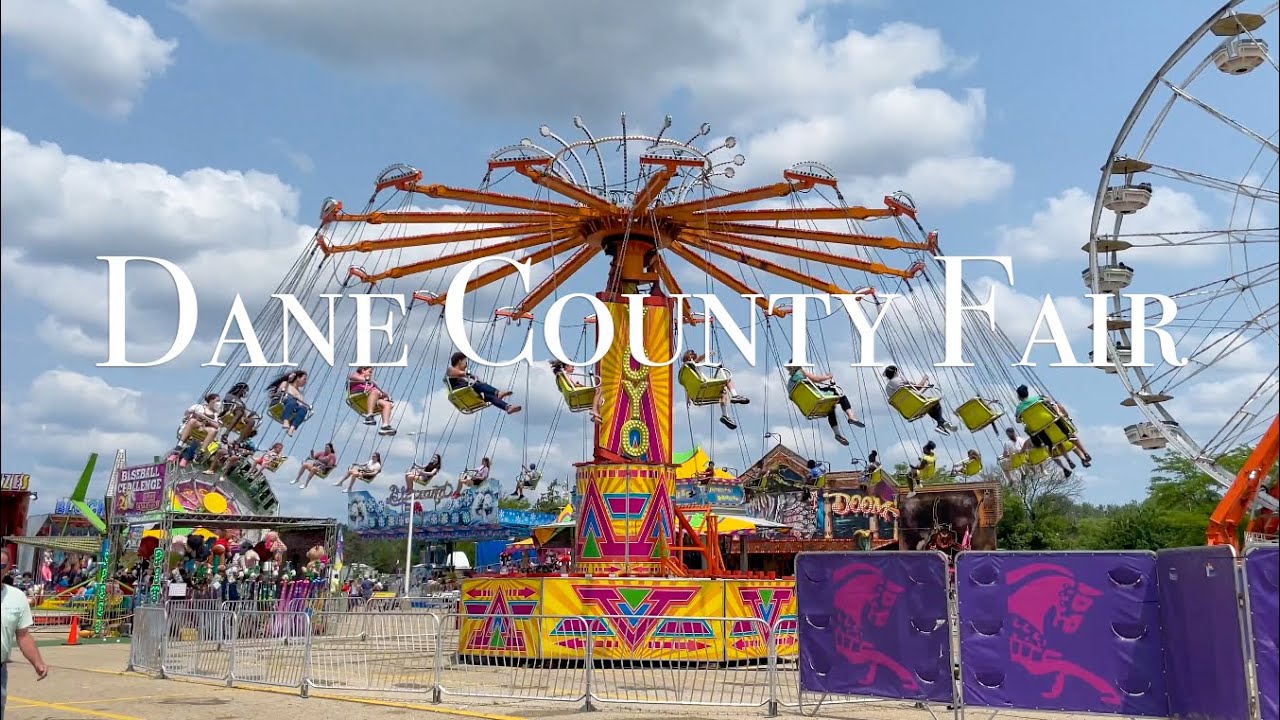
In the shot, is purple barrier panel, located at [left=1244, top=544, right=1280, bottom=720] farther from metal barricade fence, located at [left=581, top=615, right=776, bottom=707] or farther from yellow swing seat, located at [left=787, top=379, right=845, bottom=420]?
yellow swing seat, located at [left=787, top=379, right=845, bottom=420]

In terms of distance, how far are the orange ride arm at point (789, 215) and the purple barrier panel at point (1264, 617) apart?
10603 mm

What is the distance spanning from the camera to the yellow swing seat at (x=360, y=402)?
55.6 feet

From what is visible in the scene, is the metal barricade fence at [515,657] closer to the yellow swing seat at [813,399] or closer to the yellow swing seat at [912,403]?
the yellow swing seat at [813,399]

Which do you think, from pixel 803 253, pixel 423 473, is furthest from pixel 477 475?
pixel 803 253

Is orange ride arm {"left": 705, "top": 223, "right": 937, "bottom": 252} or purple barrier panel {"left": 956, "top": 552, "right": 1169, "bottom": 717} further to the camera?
orange ride arm {"left": 705, "top": 223, "right": 937, "bottom": 252}

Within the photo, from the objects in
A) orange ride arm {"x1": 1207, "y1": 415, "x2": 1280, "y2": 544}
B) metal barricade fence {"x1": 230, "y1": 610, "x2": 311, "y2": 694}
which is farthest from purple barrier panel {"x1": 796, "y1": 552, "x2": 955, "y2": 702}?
orange ride arm {"x1": 1207, "y1": 415, "x2": 1280, "y2": 544}

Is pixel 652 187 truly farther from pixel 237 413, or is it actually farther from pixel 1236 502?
pixel 1236 502

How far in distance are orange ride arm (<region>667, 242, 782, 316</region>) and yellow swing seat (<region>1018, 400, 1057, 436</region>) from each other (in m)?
5.44

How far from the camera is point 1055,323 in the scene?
15070mm

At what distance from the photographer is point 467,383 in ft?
55.7

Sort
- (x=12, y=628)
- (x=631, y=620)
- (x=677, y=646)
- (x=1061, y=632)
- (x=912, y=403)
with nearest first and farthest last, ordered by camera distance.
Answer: (x=12, y=628), (x=1061, y=632), (x=677, y=646), (x=631, y=620), (x=912, y=403)

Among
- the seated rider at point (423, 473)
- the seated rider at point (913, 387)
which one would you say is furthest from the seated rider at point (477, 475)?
the seated rider at point (913, 387)

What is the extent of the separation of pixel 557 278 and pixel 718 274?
291 centimetres

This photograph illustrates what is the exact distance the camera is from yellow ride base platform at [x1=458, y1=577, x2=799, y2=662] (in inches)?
599
